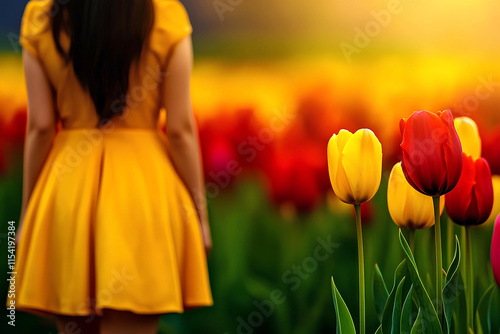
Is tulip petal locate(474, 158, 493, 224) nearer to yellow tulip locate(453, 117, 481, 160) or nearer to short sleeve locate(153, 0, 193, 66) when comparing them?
yellow tulip locate(453, 117, 481, 160)

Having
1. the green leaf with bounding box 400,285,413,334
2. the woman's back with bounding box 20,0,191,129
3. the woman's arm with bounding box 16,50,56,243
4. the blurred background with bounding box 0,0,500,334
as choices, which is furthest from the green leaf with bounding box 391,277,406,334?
the woman's arm with bounding box 16,50,56,243

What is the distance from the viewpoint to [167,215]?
1.01 meters

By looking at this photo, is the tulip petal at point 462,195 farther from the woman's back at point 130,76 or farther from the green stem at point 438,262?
the woman's back at point 130,76

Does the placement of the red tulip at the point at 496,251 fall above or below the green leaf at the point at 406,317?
above

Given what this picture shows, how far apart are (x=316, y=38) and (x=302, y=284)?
1.64 feet

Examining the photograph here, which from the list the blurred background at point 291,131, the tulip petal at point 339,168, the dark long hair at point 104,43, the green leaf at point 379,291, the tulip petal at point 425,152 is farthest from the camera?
the blurred background at point 291,131

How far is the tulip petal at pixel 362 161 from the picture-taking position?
79 cm

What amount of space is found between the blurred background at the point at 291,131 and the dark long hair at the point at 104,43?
0.16 metres

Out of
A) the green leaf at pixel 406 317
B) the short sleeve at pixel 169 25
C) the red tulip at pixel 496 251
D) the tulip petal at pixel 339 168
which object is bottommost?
the green leaf at pixel 406 317

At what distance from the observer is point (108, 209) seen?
0.99 m

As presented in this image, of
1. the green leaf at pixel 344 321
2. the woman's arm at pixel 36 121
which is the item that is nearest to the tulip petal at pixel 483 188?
the green leaf at pixel 344 321

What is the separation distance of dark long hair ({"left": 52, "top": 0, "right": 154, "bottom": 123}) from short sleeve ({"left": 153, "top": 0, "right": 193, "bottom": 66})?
28mm

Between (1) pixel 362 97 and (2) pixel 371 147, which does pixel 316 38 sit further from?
(2) pixel 371 147

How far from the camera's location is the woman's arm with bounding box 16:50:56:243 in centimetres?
103
